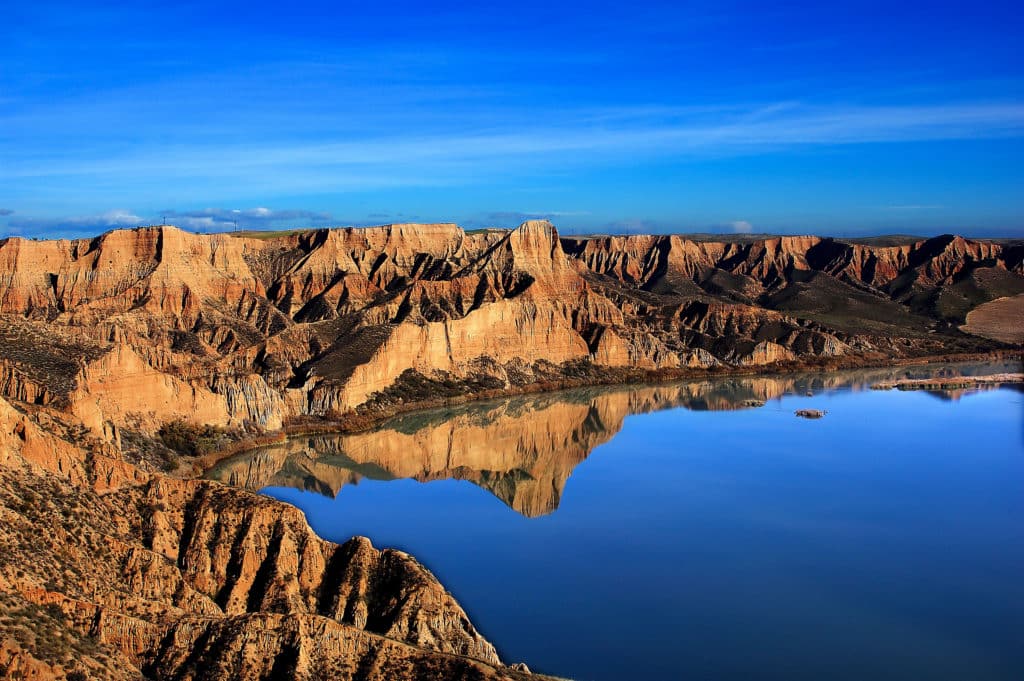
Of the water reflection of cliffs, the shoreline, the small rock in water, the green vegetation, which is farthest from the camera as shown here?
the small rock in water

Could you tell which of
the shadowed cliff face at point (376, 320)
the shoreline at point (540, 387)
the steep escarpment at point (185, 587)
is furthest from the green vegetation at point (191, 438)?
the steep escarpment at point (185, 587)

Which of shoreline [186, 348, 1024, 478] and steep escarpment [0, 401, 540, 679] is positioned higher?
steep escarpment [0, 401, 540, 679]

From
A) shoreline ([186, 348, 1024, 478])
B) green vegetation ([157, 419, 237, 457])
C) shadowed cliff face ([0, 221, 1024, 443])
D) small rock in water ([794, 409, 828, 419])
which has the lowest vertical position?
small rock in water ([794, 409, 828, 419])

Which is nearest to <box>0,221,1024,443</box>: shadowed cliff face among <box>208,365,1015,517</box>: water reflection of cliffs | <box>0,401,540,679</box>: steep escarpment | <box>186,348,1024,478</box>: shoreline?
<box>186,348,1024,478</box>: shoreline

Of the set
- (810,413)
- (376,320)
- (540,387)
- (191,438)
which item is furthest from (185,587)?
(376,320)

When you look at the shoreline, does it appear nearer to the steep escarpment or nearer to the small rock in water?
the steep escarpment

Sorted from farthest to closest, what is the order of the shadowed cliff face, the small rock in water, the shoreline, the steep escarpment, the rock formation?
the small rock in water → the shadowed cliff face → the shoreline → the rock formation → the steep escarpment

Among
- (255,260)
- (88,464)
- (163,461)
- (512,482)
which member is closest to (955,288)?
(255,260)

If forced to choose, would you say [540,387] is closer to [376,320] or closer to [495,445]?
[376,320]

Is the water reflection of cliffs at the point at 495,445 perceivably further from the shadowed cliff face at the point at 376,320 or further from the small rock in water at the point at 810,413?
the small rock in water at the point at 810,413
